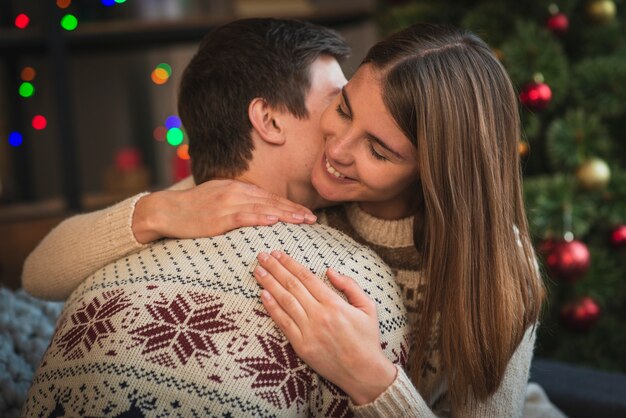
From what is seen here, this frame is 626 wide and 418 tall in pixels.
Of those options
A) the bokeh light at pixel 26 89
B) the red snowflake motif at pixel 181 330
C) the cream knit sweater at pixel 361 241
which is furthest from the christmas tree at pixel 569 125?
the bokeh light at pixel 26 89

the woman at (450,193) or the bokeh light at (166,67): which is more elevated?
the woman at (450,193)

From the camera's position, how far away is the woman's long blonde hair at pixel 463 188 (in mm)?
1244

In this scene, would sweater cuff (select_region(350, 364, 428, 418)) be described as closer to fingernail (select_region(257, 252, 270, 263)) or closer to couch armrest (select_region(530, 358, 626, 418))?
fingernail (select_region(257, 252, 270, 263))

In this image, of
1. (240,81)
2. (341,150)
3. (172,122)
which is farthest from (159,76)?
(341,150)

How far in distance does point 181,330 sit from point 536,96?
121 centimetres

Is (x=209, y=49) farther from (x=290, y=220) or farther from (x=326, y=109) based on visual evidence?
(x=290, y=220)

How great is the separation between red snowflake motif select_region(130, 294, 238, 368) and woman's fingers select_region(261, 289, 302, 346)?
0.19 feet

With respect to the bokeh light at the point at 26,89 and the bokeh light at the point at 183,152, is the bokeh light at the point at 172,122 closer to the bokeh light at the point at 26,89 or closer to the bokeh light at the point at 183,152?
the bokeh light at the point at 183,152

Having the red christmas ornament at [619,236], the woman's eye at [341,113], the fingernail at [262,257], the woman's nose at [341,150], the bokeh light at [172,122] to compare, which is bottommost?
the bokeh light at [172,122]

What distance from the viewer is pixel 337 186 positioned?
4.54 feet

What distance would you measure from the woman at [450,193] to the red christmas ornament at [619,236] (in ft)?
2.75

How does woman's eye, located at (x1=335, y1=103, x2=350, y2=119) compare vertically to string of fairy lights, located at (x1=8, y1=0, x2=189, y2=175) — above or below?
above

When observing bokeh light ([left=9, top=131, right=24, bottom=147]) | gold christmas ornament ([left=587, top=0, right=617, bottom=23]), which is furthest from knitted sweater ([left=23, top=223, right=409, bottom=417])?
bokeh light ([left=9, top=131, right=24, bottom=147])

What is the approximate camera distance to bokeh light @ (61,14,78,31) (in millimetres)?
3127
